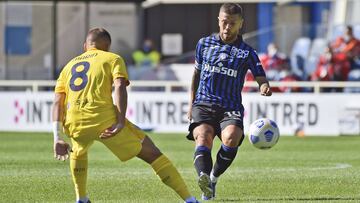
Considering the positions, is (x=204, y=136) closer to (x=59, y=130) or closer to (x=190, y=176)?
(x=59, y=130)

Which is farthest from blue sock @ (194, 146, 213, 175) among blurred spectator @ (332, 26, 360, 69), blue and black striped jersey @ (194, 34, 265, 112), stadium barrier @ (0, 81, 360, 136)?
blurred spectator @ (332, 26, 360, 69)

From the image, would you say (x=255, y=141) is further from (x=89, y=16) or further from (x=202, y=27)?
(x=202, y=27)

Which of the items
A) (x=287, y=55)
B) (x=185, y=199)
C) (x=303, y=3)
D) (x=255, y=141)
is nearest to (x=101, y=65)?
(x=185, y=199)

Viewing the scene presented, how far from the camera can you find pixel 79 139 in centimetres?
995

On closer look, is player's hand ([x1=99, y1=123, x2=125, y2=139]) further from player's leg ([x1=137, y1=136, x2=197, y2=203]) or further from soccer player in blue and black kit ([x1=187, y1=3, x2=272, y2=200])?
soccer player in blue and black kit ([x1=187, y1=3, x2=272, y2=200])

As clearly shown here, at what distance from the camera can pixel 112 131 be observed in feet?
31.9

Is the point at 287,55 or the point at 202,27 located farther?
the point at 202,27

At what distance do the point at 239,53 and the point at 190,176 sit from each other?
2.95m

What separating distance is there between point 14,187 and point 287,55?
19.1 m

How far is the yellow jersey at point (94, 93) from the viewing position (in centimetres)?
983

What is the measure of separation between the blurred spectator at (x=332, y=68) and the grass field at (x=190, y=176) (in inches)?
281

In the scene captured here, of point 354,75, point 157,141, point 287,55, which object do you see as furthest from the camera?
point 287,55

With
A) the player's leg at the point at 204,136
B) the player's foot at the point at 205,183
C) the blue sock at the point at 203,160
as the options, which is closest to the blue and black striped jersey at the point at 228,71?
the player's leg at the point at 204,136

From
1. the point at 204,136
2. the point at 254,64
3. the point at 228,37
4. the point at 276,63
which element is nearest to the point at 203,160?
the point at 204,136
